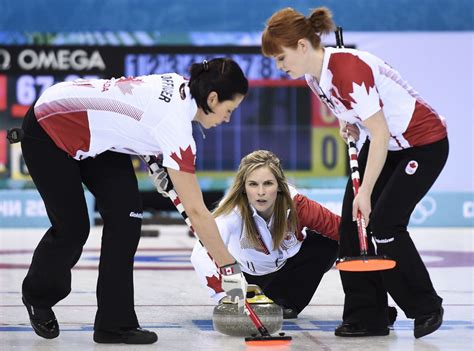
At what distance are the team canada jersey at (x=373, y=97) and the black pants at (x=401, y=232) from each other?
0.06 metres

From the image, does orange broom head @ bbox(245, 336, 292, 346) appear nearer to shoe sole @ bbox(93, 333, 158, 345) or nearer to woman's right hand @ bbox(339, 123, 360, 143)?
shoe sole @ bbox(93, 333, 158, 345)

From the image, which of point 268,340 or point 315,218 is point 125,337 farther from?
point 315,218

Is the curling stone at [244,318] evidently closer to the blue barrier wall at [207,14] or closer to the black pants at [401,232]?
the black pants at [401,232]

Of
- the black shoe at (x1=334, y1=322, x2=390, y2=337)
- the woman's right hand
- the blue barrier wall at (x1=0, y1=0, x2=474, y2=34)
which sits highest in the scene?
the blue barrier wall at (x1=0, y1=0, x2=474, y2=34)

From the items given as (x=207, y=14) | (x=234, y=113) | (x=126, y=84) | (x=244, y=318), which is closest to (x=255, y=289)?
(x=244, y=318)

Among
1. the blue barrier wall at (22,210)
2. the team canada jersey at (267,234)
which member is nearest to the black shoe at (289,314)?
the team canada jersey at (267,234)

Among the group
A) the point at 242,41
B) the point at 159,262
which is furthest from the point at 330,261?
the point at 242,41

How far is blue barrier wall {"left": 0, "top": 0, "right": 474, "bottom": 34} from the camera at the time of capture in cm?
1227

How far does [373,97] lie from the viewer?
3496mm

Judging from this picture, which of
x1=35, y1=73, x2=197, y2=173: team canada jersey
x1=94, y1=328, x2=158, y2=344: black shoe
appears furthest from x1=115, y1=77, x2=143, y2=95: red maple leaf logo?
x1=94, y1=328, x2=158, y2=344: black shoe

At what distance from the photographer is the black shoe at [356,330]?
3725 millimetres

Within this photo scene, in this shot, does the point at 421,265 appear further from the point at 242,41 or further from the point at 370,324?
the point at 242,41

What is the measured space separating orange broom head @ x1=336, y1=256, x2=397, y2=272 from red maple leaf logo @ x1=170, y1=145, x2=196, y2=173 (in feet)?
2.25

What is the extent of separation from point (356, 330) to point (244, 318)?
407mm
